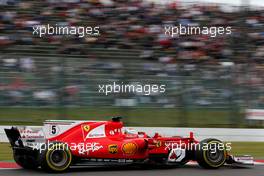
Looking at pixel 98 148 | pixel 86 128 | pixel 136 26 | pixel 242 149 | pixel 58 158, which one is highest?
pixel 136 26

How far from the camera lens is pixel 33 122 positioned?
14477mm

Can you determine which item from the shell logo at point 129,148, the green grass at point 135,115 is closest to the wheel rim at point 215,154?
the shell logo at point 129,148

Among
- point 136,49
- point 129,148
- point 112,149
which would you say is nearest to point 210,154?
point 129,148

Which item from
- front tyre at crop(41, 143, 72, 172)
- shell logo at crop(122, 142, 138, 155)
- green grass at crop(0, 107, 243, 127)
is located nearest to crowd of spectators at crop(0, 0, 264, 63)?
green grass at crop(0, 107, 243, 127)

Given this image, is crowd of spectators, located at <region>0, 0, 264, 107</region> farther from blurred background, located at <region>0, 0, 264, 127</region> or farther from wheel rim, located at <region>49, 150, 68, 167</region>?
wheel rim, located at <region>49, 150, 68, 167</region>

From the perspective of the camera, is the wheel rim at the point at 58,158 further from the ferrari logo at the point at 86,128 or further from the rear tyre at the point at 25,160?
the ferrari logo at the point at 86,128

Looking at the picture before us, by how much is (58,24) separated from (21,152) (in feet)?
28.0

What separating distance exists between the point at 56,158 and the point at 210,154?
8.42 feet

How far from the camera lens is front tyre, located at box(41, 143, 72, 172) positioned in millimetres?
8227

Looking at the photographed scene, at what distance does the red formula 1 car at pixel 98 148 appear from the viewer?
838cm

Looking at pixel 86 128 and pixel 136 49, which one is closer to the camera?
pixel 86 128

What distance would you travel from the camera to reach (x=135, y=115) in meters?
15.5

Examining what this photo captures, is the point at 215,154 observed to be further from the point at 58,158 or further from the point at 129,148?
the point at 58,158

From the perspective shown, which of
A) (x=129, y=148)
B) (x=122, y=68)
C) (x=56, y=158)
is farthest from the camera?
(x=122, y=68)
